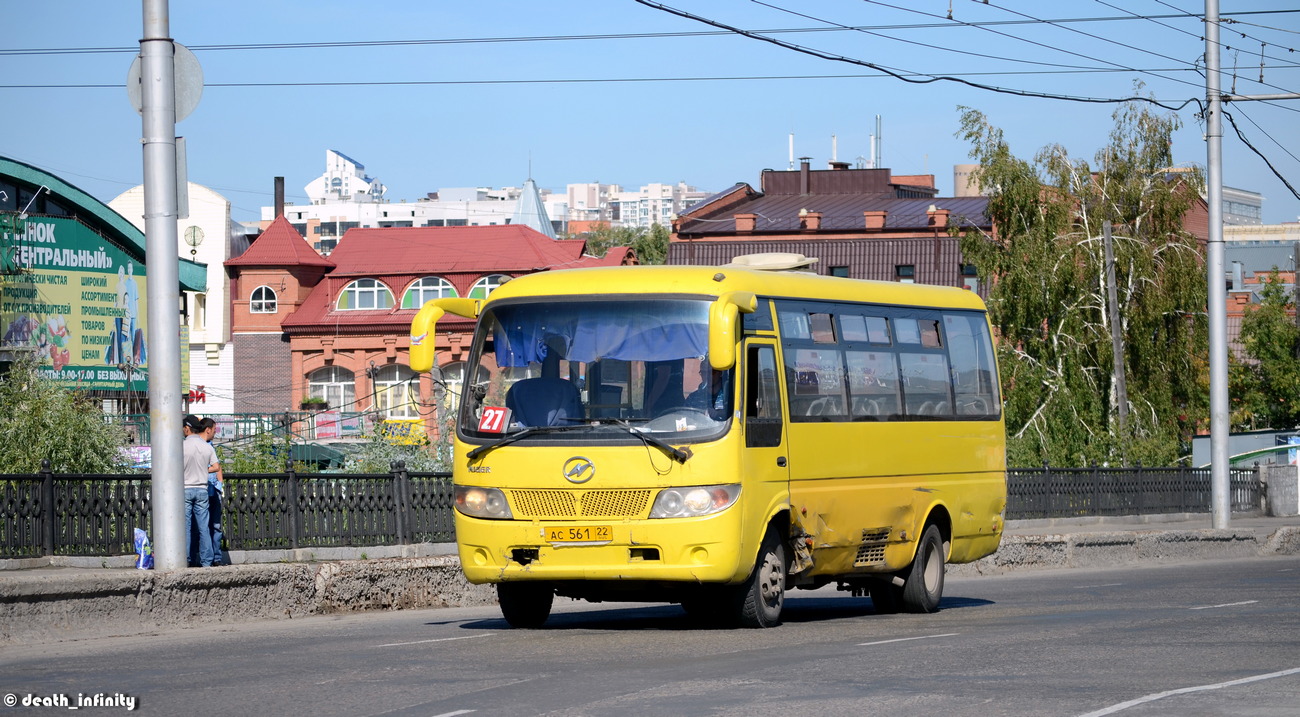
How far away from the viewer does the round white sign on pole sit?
508 inches

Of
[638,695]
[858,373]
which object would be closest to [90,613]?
[638,695]

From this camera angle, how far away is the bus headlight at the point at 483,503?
1227 centimetres

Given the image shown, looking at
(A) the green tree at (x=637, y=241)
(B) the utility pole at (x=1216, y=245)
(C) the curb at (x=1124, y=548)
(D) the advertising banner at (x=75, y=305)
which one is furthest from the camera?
(A) the green tree at (x=637, y=241)

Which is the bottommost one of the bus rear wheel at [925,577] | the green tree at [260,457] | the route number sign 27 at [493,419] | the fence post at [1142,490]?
the fence post at [1142,490]

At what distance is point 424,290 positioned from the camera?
6819 centimetres

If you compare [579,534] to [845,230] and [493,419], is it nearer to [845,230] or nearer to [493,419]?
[493,419]

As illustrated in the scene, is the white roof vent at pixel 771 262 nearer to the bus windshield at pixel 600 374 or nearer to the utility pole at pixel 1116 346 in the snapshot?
the bus windshield at pixel 600 374

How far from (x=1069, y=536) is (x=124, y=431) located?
610 inches

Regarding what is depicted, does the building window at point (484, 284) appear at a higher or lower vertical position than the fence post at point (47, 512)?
higher

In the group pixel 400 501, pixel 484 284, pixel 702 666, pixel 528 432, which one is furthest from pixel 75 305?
pixel 702 666

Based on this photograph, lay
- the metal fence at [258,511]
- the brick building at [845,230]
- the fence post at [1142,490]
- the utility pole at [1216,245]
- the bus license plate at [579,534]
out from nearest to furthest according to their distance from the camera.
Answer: the bus license plate at [579,534]
the metal fence at [258,511]
the utility pole at [1216,245]
the fence post at [1142,490]
the brick building at [845,230]

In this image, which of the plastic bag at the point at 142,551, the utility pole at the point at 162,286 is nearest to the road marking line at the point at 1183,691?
the utility pole at the point at 162,286

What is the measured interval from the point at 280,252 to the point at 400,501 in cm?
5030

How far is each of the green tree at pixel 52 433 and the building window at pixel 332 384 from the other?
43.0 meters
